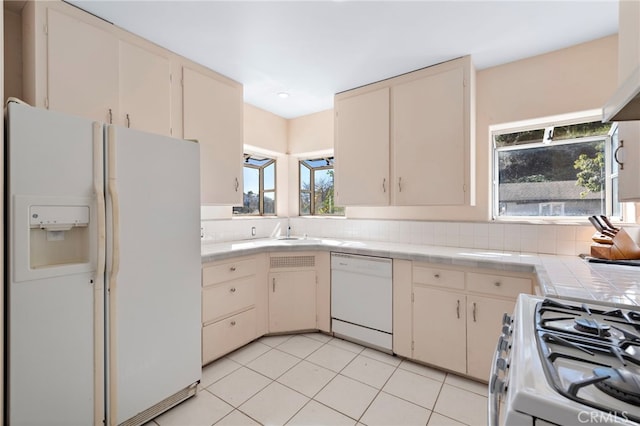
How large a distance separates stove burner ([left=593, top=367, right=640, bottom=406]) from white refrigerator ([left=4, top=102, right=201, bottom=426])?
183 cm

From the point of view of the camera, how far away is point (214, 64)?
244cm

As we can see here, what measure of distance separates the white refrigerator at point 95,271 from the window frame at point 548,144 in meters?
2.49

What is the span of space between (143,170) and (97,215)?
33 cm

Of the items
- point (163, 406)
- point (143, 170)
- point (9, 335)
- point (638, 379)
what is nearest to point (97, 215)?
point (143, 170)

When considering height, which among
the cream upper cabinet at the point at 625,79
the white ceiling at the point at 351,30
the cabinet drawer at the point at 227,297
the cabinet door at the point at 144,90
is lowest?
the cabinet drawer at the point at 227,297

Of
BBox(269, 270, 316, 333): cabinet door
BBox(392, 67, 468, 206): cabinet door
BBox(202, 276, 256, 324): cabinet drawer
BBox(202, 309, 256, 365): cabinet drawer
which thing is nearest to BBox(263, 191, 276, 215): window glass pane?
BBox(269, 270, 316, 333): cabinet door

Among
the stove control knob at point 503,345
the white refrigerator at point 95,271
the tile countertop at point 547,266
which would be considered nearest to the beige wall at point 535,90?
the tile countertop at point 547,266

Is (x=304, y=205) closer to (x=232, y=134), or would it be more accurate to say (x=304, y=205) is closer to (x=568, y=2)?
(x=232, y=134)

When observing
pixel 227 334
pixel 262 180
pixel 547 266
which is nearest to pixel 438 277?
pixel 547 266

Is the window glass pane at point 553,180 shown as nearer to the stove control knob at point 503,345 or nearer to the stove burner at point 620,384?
the stove control knob at point 503,345

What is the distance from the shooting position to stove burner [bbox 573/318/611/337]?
2.72 feet

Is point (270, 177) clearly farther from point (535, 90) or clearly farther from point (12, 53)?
point (535, 90)

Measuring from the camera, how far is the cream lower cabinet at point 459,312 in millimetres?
1938

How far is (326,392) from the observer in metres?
1.94
